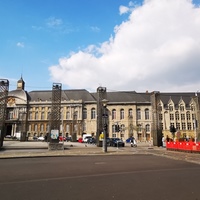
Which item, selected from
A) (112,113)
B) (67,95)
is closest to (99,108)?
(112,113)

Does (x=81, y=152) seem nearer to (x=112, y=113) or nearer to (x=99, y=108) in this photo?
(x=99, y=108)

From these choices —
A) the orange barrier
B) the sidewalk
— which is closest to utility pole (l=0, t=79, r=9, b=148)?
the sidewalk

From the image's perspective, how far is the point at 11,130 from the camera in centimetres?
8175

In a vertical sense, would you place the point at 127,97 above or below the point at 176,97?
below

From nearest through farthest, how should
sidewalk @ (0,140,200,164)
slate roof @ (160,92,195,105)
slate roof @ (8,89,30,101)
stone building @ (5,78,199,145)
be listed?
1. sidewalk @ (0,140,200,164)
2. stone building @ (5,78,199,145)
3. slate roof @ (160,92,195,105)
4. slate roof @ (8,89,30,101)

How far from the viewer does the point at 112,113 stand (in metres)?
80.4

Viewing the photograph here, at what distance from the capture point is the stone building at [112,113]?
7725cm

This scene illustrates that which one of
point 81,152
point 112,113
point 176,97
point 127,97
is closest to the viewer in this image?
point 81,152

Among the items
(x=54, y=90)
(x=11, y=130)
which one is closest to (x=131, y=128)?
(x=11, y=130)

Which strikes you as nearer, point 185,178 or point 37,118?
point 185,178

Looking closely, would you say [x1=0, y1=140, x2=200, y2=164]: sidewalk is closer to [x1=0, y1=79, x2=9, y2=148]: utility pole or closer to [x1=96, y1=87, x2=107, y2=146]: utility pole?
[x1=0, y1=79, x2=9, y2=148]: utility pole

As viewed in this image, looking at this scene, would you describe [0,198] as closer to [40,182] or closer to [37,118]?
[40,182]

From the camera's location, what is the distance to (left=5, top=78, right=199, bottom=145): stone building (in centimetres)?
7725

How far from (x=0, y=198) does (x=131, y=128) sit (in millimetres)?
72662
